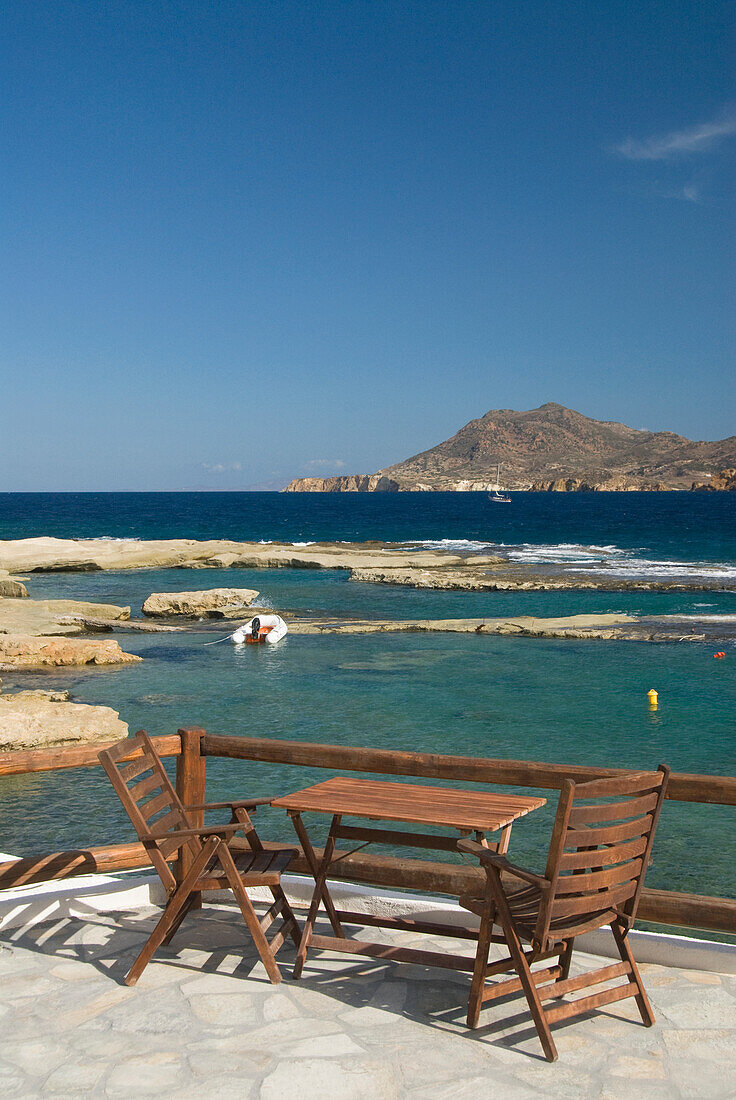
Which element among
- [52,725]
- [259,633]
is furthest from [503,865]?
[259,633]

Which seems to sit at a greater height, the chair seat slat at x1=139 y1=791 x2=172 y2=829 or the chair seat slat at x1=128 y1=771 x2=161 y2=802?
the chair seat slat at x1=128 y1=771 x2=161 y2=802

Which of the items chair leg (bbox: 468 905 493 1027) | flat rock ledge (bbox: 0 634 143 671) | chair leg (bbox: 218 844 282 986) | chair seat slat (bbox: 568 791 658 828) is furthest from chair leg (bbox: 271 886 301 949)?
flat rock ledge (bbox: 0 634 143 671)

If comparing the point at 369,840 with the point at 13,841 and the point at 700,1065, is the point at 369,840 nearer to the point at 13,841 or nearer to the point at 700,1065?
the point at 700,1065

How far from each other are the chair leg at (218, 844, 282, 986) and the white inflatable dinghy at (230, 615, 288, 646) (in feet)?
58.5

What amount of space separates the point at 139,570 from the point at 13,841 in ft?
103

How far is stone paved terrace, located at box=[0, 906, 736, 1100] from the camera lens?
3428 millimetres

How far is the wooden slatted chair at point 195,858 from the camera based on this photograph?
4.21m

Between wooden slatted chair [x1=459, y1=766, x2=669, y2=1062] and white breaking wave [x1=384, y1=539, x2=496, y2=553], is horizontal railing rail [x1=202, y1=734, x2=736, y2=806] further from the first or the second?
white breaking wave [x1=384, y1=539, x2=496, y2=553]

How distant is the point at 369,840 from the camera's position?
4.76 meters

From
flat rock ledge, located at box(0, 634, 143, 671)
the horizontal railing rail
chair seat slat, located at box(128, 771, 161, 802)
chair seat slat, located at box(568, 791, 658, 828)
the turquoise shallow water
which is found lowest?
the turquoise shallow water

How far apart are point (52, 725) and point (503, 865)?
9175 mm

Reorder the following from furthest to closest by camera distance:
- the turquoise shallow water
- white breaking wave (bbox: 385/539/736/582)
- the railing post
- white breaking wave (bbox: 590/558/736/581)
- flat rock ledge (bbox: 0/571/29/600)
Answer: white breaking wave (bbox: 385/539/736/582), white breaking wave (bbox: 590/558/736/581), flat rock ledge (bbox: 0/571/29/600), the turquoise shallow water, the railing post

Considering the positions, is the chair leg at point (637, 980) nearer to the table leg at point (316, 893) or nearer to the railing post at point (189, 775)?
the table leg at point (316, 893)

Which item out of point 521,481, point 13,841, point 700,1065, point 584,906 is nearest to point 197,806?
point 584,906
